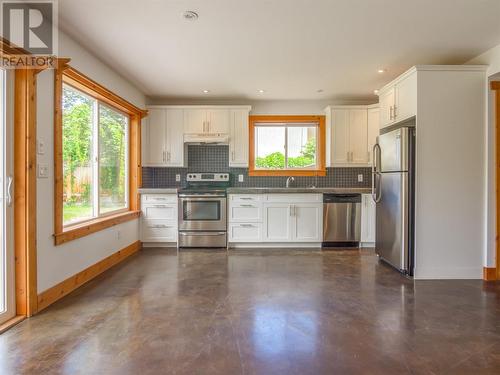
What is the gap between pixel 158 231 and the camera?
482 cm

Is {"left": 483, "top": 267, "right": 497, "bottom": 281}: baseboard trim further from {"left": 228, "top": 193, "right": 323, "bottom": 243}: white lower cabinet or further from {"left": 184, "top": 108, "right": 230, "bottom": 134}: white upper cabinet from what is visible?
{"left": 184, "top": 108, "right": 230, "bottom": 134}: white upper cabinet

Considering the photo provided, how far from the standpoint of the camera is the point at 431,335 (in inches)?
82.7

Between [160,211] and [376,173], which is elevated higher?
[376,173]

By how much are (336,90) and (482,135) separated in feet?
6.71

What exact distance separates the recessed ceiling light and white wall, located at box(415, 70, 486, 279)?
2337 millimetres

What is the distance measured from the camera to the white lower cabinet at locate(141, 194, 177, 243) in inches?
189

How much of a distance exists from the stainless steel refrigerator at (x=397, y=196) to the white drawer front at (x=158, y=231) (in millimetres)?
2983

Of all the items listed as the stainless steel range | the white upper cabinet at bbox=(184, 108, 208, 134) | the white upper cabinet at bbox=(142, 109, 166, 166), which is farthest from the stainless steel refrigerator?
the white upper cabinet at bbox=(142, 109, 166, 166)

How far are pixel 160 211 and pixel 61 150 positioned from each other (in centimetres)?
219

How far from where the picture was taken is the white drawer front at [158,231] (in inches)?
189

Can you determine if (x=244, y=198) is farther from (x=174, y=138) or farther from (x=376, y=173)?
(x=376, y=173)

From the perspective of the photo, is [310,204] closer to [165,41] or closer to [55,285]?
[165,41]

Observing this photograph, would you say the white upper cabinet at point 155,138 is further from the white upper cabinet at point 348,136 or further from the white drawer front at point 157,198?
the white upper cabinet at point 348,136

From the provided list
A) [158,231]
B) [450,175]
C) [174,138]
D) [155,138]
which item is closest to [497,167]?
[450,175]
